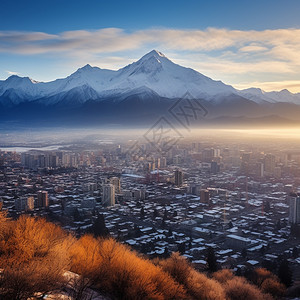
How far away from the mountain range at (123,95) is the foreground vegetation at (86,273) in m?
18.0

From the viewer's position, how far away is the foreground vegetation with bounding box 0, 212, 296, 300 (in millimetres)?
2975

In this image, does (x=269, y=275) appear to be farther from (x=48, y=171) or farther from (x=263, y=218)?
(x=48, y=171)

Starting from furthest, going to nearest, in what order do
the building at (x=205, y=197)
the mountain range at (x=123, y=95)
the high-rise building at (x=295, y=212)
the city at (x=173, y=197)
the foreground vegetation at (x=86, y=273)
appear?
the mountain range at (x=123, y=95)
the building at (x=205, y=197)
the high-rise building at (x=295, y=212)
the city at (x=173, y=197)
the foreground vegetation at (x=86, y=273)

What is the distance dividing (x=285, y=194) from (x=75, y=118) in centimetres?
2886

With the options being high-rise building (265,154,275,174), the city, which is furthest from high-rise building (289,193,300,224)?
high-rise building (265,154,275,174)

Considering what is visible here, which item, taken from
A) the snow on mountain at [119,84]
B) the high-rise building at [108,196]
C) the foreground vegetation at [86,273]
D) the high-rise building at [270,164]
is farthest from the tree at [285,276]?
the snow on mountain at [119,84]

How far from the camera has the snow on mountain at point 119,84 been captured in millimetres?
41188

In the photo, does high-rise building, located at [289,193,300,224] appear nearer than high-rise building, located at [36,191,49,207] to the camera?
Yes

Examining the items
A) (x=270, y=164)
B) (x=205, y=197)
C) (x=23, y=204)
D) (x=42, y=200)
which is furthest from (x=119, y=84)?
(x=23, y=204)

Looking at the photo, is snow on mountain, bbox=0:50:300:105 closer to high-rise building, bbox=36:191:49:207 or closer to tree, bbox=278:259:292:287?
high-rise building, bbox=36:191:49:207

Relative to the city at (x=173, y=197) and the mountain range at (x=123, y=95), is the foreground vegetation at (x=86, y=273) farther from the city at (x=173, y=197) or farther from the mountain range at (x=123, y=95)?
the mountain range at (x=123, y=95)

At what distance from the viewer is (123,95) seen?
41.2 metres

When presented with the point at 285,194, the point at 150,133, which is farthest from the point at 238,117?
the point at 285,194

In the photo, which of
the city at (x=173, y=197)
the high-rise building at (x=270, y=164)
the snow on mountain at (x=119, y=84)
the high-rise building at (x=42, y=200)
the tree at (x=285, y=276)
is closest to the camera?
the tree at (x=285, y=276)
